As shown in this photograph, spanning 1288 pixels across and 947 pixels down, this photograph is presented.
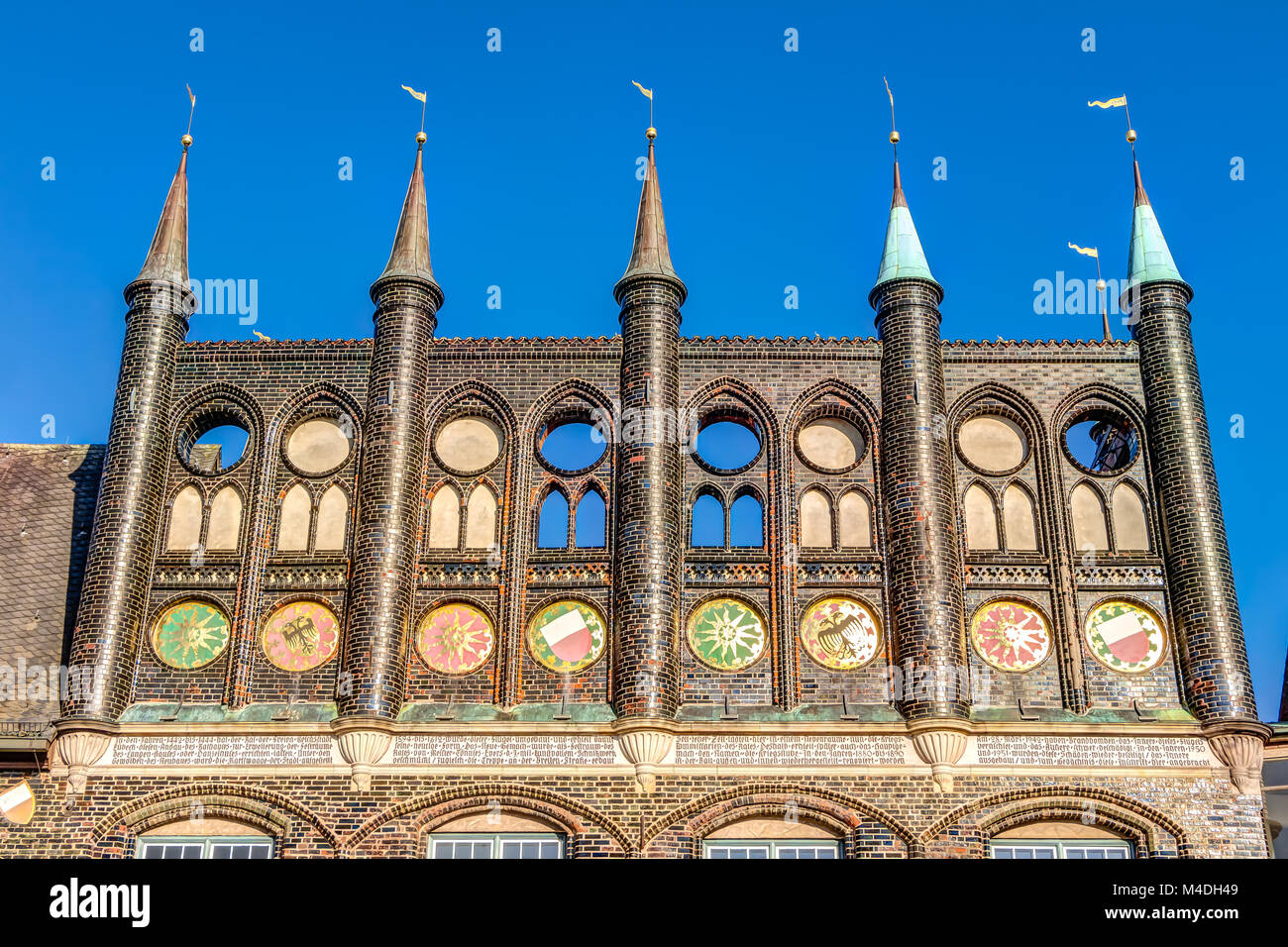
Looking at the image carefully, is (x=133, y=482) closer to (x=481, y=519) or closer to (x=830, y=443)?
(x=481, y=519)

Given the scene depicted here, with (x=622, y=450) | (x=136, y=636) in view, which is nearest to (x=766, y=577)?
(x=622, y=450)

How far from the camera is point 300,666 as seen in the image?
1017 inches

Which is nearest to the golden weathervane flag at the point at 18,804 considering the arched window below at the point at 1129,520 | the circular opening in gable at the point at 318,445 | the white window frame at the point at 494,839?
the white window frame at the point at 494,839

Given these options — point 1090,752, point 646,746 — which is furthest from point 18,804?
point 1090,752

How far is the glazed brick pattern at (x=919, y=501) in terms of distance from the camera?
25.2 meters

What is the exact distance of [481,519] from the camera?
1064 inches

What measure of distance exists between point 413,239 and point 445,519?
5.48m

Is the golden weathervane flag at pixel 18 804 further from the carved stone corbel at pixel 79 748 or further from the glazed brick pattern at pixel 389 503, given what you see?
the glazed brick pattern at pixel 389 503

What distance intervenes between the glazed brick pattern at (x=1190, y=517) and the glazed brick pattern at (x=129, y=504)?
1732cm

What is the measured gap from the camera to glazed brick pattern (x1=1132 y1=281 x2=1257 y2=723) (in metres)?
25.2

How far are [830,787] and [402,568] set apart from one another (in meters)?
7.89

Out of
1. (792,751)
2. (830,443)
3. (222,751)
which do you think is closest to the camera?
(792,751)

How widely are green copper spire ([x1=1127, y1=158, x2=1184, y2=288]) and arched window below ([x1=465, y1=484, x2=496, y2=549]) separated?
1232 centimetres

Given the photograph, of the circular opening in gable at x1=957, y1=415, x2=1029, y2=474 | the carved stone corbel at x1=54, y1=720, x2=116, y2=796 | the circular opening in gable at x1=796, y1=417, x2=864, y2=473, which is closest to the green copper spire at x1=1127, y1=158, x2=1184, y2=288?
the circular opening in gable at x1=957, y1=415, x2=1029, y2=474
